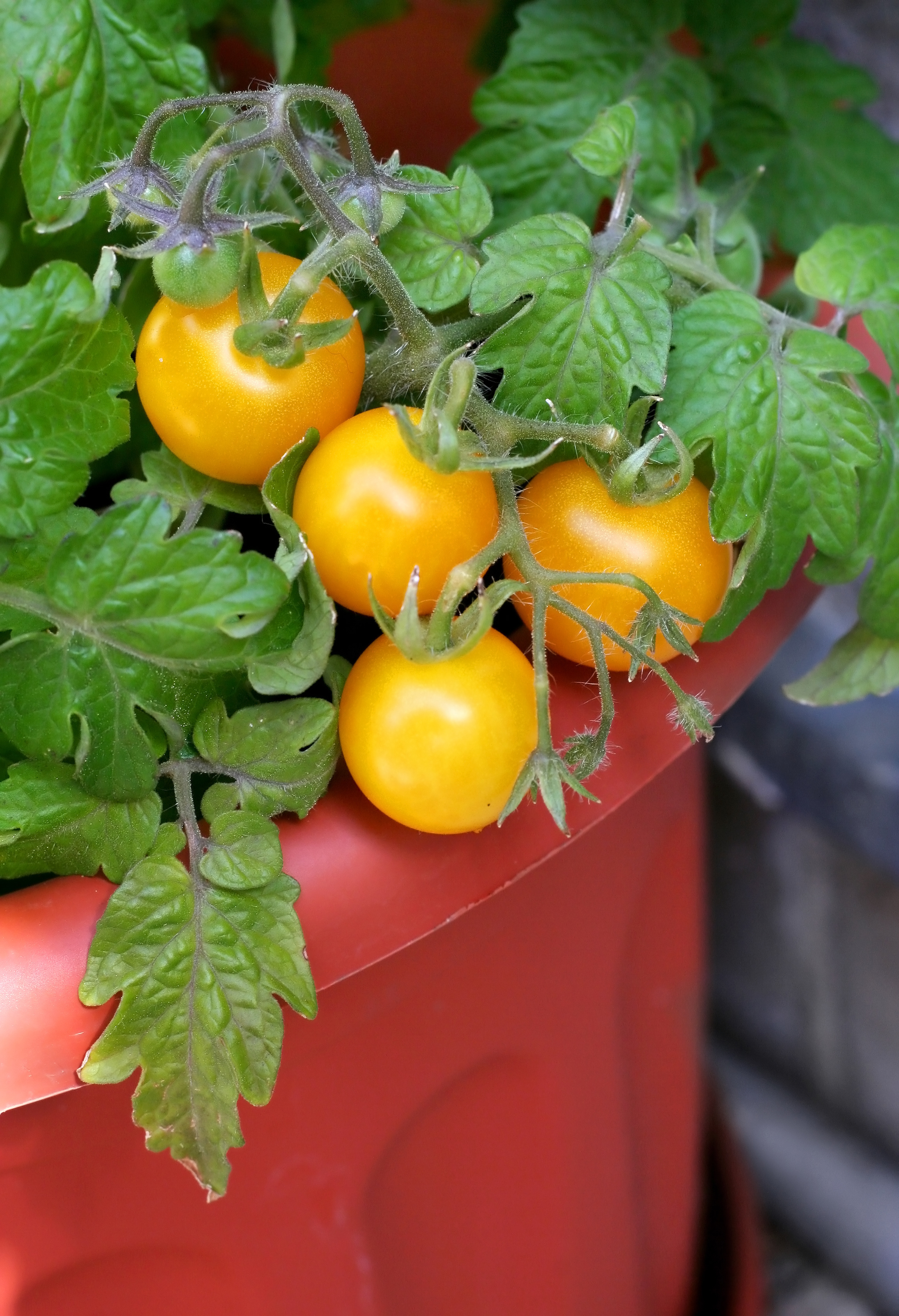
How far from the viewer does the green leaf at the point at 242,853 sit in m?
0.45

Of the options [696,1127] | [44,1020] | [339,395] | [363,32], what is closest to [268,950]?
[44,1020]

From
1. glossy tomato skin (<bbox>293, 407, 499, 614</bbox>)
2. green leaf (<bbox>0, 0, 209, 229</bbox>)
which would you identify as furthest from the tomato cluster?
green leaf (<bbox>0, 0, 209, 229</bbox>)

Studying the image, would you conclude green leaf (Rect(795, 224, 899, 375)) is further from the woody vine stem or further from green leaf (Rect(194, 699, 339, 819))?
green leaf (Rect(194, 699, 339, 819))

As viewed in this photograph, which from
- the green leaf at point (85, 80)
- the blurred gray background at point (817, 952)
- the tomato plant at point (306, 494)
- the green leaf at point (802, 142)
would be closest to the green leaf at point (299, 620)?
the tomato plant at point (306, 494)

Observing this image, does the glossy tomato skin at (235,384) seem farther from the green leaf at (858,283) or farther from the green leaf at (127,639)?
the green leaf at (858,283)

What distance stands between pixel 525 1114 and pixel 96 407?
435 millimetres

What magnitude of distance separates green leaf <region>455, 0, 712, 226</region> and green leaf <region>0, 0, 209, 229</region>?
0.57 feet

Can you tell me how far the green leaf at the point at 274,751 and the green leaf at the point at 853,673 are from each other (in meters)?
Result: 0.24

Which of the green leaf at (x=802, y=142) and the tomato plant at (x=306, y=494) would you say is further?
the green leaf at (x=802, y=142)

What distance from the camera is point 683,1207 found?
2.89ft

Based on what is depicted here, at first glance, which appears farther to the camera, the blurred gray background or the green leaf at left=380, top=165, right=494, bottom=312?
the blurred gray background

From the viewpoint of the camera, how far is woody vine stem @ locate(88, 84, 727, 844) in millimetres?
413

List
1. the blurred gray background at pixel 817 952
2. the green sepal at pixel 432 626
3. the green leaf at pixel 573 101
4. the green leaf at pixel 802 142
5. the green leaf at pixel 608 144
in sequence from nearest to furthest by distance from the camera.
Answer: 1. the green sepal at pixel 432 626
2. the green leaf at pixel 608 144
3. the green leaf at pixel 573 101
4. the green leaf at pixel 802 142
5. the blurred gray background at pixel 817 952

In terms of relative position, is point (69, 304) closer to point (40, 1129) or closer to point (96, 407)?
point (96, 407)
